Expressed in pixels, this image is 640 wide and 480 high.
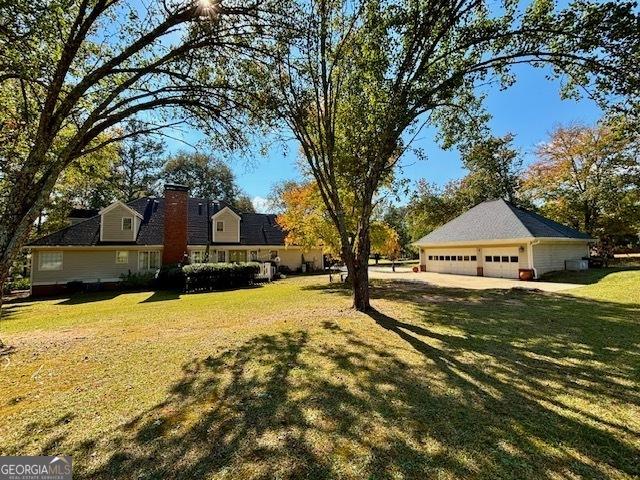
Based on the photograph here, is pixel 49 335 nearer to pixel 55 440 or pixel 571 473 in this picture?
pixel 55 440

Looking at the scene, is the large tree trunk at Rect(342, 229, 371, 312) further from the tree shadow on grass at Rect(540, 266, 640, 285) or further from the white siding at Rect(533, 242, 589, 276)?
the white siding at Rect(533, 242, 589, 276)

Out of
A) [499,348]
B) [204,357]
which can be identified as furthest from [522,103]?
[204,357]

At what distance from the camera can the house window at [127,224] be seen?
66.6 feet

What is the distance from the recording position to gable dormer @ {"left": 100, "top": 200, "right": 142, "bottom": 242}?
19766mm

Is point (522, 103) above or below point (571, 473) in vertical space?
above

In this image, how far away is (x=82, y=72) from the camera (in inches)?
315

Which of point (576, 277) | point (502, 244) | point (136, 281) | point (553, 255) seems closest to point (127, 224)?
point (136, 281)

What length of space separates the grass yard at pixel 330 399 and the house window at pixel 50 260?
12.6 meters

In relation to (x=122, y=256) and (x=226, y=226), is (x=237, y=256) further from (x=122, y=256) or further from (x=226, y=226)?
A: (x=122, y=256)

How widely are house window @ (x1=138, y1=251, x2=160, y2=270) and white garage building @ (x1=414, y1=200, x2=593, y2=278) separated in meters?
21.0

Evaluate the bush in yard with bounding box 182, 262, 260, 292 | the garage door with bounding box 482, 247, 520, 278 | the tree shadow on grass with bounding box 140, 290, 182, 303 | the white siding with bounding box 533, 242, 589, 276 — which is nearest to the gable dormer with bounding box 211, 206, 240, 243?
Answer: the bush in yard with bounding box 182, 262, 260, 292

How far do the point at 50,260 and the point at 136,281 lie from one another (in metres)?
4.78

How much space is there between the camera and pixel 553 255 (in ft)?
65.7

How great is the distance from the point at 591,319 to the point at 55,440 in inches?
452
